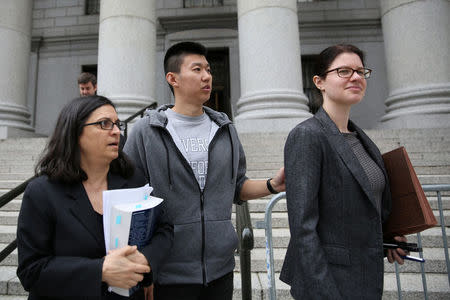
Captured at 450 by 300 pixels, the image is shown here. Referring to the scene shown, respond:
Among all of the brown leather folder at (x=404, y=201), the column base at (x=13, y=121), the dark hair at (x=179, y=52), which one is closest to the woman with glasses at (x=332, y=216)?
the brown leather folder at (x=404, y=201)

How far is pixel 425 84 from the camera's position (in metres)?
8.56

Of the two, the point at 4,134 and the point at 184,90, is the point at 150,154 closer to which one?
the point at 184,90

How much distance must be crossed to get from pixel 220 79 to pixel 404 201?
1284 cm

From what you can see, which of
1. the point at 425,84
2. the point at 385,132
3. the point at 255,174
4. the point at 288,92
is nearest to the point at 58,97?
the point at 288,92

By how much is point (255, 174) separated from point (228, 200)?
388cm

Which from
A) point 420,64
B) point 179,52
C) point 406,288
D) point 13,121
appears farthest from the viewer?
point 13,121

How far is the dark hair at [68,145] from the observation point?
1493 mm

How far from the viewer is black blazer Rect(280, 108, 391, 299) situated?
147 centimetres

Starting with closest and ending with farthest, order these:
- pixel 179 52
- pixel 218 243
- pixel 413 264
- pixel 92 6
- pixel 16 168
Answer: pixel 218 243 < pixel 179 52 < pixel 413 264 < pixel 16 168 < pixel 92 6

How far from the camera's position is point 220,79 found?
13945 mm

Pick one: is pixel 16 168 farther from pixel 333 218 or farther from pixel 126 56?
pixel 333 218

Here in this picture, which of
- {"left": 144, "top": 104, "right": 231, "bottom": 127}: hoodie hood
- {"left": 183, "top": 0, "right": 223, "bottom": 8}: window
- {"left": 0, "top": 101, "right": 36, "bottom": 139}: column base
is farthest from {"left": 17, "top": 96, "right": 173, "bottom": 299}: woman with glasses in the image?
{"left": 183, "top": 0, "right": 223, "bottom": 8}: window

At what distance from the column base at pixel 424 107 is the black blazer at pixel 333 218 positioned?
823 cm

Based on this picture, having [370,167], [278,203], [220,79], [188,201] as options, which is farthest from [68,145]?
[220,79]
